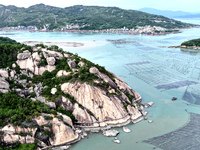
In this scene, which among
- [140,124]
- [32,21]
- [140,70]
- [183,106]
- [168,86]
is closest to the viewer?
[140,124]

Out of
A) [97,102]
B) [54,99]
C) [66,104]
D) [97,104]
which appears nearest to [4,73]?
[54,99]

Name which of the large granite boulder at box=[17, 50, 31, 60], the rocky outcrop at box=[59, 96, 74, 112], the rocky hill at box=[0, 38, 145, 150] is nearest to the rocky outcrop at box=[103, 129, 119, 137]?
the rocky hill at box=[0, 38, 145, 150]

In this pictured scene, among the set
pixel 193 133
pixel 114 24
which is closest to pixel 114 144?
pixel 193 133

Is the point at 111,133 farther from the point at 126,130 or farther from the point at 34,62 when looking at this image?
the point at 34,62

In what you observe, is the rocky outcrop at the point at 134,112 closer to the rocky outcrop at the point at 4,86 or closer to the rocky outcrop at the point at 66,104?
the rocky outcrop at the point at 66,104

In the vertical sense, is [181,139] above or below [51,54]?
below

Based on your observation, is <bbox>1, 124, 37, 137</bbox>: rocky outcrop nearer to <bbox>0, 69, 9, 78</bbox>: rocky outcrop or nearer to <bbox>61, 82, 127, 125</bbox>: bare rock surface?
<bbox>61, 82, 127, 125</bbox>: bare rock surface

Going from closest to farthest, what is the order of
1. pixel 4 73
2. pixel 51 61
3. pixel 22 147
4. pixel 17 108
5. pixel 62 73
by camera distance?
pixel 22 147
pixel 17 108
pixel 4 73
pixel 62 73
pixel 51 61

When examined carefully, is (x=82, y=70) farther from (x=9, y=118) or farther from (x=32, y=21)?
(x=32, y=21)

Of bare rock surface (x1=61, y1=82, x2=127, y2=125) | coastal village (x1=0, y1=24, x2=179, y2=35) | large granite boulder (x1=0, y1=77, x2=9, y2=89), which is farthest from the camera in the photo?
coastal village (x1=0, y1=24, x2=179, y2=35)
